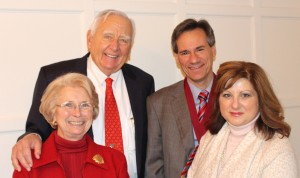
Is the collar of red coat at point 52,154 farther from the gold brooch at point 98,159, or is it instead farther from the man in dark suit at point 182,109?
the man in dark suit at point 182,109

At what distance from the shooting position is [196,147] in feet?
9.07

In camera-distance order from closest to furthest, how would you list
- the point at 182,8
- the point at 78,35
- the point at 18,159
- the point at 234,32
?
the point at 18,159, the point at 78,35, the point at 182,8, the point at 234,32

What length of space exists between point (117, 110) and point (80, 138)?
1.67ft

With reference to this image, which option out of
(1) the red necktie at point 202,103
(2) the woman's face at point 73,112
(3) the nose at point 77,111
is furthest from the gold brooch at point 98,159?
(1) the red necktie at point 202,103

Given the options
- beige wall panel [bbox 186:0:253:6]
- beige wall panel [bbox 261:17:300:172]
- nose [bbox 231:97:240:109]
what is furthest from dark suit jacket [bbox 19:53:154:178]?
beige wall panel [bbox 261:17:300:172]

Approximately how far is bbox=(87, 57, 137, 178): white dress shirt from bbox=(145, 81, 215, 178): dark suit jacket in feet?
0.38

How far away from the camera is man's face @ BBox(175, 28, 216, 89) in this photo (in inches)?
112

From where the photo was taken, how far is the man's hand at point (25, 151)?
7.14 feet

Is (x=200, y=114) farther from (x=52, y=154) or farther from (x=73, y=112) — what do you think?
(x=52, y=154)

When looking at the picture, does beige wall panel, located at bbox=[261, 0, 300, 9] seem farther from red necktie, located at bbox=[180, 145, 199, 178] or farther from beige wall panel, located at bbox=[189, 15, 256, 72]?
red necktie, located at bbox=[180, 145, 199, 178]

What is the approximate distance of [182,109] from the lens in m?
2.83

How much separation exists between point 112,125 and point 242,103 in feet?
2.94

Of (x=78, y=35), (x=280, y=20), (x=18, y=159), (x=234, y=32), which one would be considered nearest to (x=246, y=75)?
(x=18, y=159)

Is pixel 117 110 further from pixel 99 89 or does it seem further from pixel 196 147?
pixel 196 147
